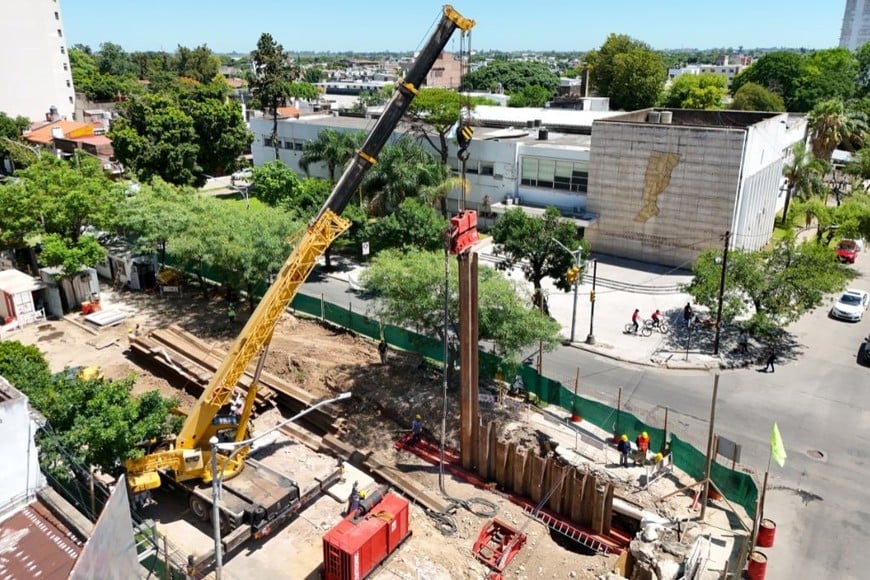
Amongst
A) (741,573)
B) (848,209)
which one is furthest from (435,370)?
(848,209)

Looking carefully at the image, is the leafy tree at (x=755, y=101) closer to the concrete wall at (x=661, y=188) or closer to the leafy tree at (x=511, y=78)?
the leafy tree at (x=511, y=78)

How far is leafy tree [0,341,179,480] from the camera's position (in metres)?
17.2

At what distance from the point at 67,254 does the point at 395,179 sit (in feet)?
64.9

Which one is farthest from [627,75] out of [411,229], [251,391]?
[251,391]

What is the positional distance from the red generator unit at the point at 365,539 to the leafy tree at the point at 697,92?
3188 inches

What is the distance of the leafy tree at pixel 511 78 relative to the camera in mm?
128875

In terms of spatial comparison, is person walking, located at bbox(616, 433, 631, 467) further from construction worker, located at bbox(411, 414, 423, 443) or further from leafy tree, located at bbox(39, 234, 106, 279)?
leafy tree, located at bbox(39, 234, 106, 279)

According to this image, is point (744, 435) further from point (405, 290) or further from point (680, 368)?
point (405, 290)

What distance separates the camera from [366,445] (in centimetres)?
2448

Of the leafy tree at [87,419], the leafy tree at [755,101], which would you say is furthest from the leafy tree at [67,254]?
the leafy tree at [755,101]

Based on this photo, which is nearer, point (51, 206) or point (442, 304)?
point (442, 304)

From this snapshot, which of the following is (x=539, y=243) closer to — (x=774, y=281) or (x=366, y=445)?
(x=774, y=281)

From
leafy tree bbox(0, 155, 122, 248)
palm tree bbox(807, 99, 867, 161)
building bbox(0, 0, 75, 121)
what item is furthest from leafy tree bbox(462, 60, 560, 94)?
leafy tree bbox(0, 155, 122, 248)

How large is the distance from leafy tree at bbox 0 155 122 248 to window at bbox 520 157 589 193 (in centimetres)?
2846
